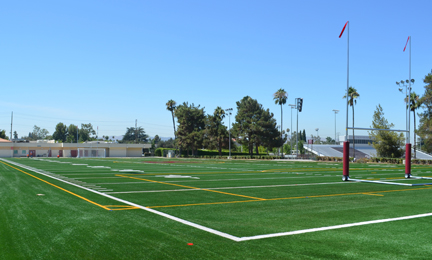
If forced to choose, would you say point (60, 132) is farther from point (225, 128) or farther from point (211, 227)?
point (211, 227)

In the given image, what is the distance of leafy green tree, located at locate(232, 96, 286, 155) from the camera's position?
80625 mm

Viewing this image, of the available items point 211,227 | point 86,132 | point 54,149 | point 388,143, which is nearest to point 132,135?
point 86,132

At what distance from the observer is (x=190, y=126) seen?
94625 millimetres

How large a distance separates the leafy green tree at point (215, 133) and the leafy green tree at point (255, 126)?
3.87 meters

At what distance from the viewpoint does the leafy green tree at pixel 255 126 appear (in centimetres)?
8062

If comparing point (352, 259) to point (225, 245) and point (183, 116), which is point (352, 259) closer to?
point (225, 245)

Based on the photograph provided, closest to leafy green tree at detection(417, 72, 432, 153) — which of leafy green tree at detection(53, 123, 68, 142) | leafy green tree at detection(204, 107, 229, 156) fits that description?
leafy green tree at detection(204, 107, 229, 156)

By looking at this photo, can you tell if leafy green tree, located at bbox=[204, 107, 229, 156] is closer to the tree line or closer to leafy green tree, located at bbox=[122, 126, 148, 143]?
the tree line

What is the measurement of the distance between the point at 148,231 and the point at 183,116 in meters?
Answer: 88.0

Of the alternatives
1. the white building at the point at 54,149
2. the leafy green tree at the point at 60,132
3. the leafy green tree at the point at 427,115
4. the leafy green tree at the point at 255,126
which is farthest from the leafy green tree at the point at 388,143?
the leafy green tree at the point at 60,132

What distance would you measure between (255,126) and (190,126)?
68.1 ft

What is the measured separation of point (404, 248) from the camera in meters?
5.90

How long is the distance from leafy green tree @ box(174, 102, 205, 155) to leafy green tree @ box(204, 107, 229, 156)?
6.01 feet

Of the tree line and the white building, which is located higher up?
the tree line
